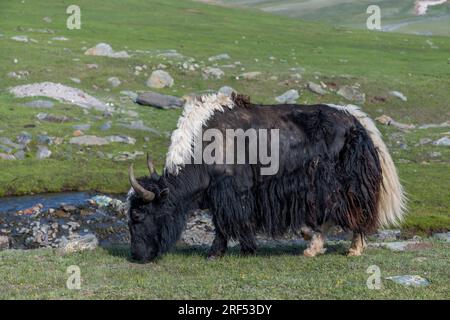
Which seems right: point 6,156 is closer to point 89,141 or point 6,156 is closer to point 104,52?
point 89,141

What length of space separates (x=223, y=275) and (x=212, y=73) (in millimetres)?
22470

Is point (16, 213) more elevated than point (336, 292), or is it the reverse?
point (336, 292)

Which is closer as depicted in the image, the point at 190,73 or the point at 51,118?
the point at 51,118

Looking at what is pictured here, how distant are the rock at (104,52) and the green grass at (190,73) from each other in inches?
23.2

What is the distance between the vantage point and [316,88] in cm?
2941

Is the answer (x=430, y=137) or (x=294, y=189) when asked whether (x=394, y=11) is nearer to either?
(x=430, y=137)

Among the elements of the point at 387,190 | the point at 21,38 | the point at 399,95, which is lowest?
the point at 399,95

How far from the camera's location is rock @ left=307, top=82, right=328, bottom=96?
29242 millimetres

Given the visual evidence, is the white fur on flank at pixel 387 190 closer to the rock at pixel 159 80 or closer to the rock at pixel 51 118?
the rock at pixel 51 118

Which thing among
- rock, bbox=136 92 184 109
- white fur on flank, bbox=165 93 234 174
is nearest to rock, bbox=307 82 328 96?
rock, bbox=136 92 184 109

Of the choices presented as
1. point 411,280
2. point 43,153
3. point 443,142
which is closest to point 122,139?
point 43,153

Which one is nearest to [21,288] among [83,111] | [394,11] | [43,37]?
[83,111]

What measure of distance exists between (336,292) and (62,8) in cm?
4162
